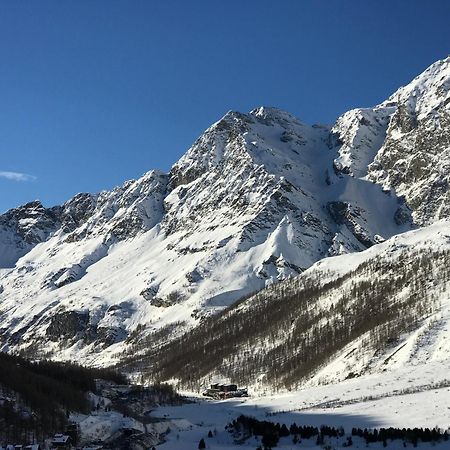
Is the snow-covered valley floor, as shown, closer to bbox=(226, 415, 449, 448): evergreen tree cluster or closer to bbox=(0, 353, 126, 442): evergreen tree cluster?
bbox=(226, 415, 449, 448): evergreen tree cluster

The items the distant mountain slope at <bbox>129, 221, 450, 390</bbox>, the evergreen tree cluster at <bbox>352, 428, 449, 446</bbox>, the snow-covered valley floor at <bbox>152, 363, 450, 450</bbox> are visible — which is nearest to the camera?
the evergreen tree cluster at <bbox>352, 428, 449, 446</bbox>

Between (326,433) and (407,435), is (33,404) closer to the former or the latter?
(326,433)

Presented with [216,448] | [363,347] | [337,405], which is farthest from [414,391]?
[363,347]

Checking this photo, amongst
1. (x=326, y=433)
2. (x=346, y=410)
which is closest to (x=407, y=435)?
(x=326, y=433)

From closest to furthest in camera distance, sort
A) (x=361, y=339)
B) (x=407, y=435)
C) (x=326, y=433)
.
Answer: (x=407, y=435) < (x=326, y=433) < (x=361, y=339)

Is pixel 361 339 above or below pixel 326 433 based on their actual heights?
above

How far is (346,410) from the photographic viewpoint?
73.2 metres

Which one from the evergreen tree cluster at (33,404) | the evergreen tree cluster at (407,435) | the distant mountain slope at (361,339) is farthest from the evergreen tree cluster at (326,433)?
the distant mountain slope at (361,339)

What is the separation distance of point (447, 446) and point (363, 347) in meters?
89.4

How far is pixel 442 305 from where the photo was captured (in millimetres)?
139750

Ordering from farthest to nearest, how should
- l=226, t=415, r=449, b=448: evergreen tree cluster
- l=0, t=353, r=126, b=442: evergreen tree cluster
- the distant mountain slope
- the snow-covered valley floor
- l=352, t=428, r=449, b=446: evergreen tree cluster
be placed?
the distant mountain slope, l=0, t=353, r=126, b=442: evergreen tree cluster, the snow-covered valley floor, l=226, t=415, r=449, b=448: evergreen tree cluster, l=352, t=428, r=449, b=446: evergreen tree cluster

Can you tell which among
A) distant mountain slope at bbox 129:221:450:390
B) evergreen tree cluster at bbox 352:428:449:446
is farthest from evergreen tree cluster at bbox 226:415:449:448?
distant mountain slope at bbox 129:221:450:390

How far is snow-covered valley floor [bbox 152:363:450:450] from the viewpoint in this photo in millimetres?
59956

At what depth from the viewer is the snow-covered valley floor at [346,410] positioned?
59956 millimetres
